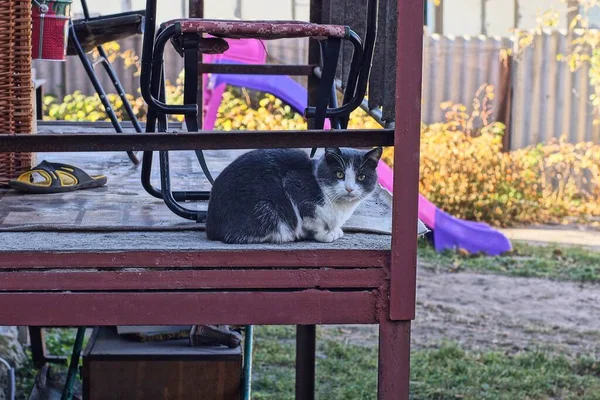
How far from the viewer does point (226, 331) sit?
4023 millimetres

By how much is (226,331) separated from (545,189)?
23.9ft

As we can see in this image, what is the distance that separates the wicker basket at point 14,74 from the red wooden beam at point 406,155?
1641 mm

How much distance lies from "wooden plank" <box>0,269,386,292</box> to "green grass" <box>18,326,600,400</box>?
3188mm

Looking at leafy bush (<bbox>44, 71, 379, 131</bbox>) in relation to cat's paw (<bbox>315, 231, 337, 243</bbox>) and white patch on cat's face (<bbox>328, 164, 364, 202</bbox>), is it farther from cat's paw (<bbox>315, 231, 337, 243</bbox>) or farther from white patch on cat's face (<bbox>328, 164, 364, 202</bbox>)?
cat's paw (<bbox>315, 231, 337, 243</bbox>)

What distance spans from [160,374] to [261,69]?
1.92 meters

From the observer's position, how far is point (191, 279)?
97.4 inches

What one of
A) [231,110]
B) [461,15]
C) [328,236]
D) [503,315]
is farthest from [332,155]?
[461,15]

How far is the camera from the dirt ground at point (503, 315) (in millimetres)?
6531

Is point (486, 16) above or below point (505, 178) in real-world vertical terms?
above

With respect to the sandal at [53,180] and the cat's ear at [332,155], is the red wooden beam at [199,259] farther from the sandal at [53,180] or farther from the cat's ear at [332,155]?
the sandal at [53,180]

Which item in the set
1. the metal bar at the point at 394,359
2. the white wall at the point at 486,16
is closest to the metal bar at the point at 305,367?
the metal bar at the point at 394,359

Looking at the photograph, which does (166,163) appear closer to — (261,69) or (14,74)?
(14,74)

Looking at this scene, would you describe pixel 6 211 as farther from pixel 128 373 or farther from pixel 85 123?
pixel 85 123

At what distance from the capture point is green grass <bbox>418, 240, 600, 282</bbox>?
26.3 feet
